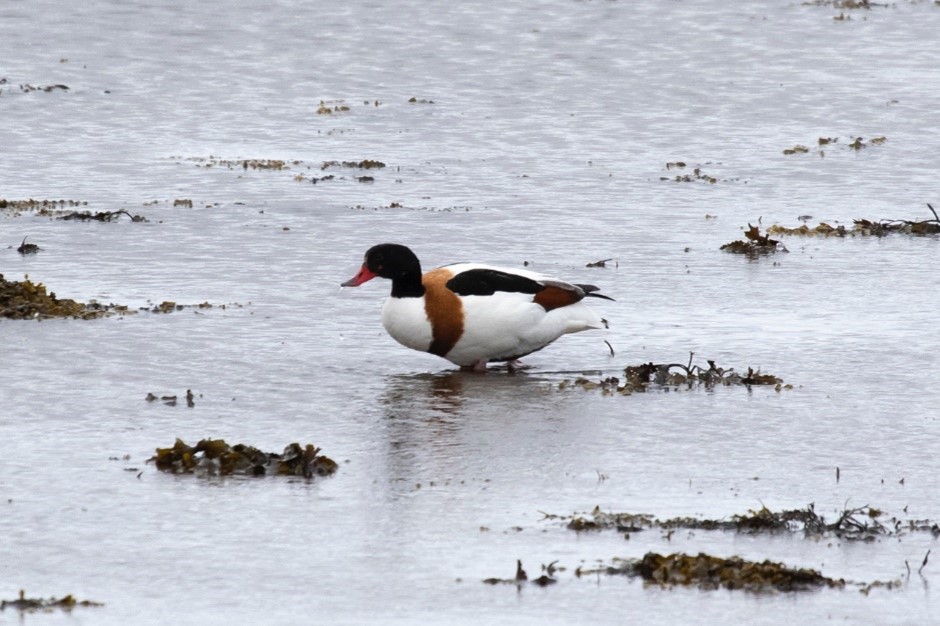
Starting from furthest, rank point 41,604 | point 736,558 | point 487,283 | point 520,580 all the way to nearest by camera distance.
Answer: point 487,283
point 736,558
point 520,580
point 41,604

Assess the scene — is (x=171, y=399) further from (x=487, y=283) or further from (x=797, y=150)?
(x=797, y=150)

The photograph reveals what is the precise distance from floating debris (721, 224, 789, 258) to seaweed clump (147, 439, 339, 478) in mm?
6983

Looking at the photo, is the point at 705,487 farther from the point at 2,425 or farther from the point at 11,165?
the point at 11,165

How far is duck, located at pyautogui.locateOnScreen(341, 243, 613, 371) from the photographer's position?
11359 mm

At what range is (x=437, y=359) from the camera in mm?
12031

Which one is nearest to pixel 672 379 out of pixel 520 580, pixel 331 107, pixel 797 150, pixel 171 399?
pixel 171 399

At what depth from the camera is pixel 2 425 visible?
9.77 m

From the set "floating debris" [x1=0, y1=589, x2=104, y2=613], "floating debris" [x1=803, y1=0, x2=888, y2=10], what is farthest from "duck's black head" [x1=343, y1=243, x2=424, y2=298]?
"floating debris" [x1=803, y1=0, x2=888, y2=10]

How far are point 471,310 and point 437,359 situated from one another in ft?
2.36

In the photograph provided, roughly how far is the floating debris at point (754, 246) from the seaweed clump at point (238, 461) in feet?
22.9

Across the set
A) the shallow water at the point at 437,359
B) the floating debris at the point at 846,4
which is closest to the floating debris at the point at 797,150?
the shallow water at the point at 437,359

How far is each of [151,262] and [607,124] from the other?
9734 mm

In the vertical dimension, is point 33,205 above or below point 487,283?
above

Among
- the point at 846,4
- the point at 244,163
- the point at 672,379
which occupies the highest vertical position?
the point at 846,4
